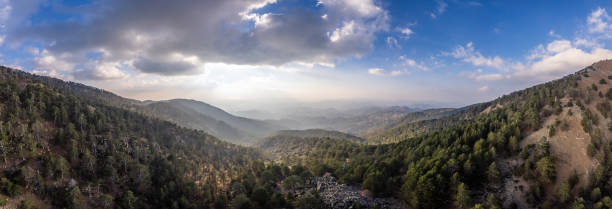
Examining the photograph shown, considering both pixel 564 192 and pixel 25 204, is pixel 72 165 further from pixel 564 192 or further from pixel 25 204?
pixel 564 192

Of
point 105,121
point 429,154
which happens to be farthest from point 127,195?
point 429,154

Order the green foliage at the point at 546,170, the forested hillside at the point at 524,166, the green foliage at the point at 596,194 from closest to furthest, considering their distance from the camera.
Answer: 1. the green foliage at the point at 596,194
2. the forested hillside at the point at 524,166
3. the green foliage at the point at 546,170

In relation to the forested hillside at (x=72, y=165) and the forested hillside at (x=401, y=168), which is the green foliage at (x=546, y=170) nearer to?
the forested hillside at (x=401, y=168)

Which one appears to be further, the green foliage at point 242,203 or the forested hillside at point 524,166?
the green foliage at point 242,203

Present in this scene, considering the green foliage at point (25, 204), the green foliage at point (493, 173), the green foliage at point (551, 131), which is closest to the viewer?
the green foliage at point (25, 204)

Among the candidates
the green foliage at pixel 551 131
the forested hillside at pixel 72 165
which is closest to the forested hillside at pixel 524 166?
the green foliage at pixel 551 131

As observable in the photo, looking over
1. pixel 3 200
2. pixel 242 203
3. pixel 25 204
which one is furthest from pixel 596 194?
pixel 3 200

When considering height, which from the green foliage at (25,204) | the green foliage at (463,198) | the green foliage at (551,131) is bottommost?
the green foliage at (25,204)

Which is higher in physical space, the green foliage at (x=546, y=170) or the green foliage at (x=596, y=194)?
the green foliage at (x=546, y=170)

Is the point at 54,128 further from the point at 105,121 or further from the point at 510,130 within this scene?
the point at 510,130

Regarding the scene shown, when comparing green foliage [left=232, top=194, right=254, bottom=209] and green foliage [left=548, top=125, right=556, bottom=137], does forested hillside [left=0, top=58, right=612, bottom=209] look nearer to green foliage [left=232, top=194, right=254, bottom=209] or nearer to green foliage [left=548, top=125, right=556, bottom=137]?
green foliage [left=232, top=194, right=254, bottom=209]

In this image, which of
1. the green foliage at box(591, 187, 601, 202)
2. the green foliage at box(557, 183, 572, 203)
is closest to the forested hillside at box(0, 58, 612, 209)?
the green foliage at box(591, 187, 601, 202)
